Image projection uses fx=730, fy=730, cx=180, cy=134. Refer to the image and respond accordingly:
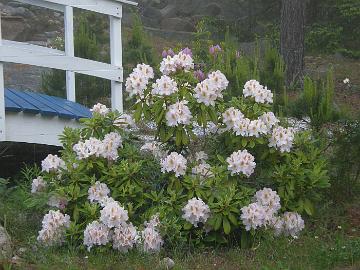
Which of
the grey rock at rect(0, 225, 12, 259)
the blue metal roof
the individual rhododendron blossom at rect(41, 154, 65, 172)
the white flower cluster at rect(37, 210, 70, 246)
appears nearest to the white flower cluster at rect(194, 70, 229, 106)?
the individual rhododendron blossom at rect(41, 154, 65, 172)

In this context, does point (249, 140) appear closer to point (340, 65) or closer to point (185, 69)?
point (185, 69)

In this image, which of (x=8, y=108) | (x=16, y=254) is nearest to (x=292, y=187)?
(x=16, y=254)

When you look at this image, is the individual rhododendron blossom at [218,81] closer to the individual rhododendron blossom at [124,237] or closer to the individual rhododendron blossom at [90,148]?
the individual rhododendron blossom at [90,148]

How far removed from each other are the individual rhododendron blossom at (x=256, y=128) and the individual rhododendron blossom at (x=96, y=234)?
121 cm

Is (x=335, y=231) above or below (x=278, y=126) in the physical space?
below

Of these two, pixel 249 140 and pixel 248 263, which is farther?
pixel 249 140

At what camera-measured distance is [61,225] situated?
494 centimetres

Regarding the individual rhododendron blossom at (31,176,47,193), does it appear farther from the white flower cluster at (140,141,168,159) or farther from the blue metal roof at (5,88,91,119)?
the blue metal roof at (5,88,91,119)

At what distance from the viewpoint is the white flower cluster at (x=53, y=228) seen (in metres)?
4.87

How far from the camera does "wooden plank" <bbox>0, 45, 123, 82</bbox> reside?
6.13 meters

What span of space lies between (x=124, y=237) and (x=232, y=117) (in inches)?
45.6

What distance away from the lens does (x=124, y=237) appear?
15.7 feet

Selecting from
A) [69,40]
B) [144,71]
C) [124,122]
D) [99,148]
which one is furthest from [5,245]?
[69,40]

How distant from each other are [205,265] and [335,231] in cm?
135
